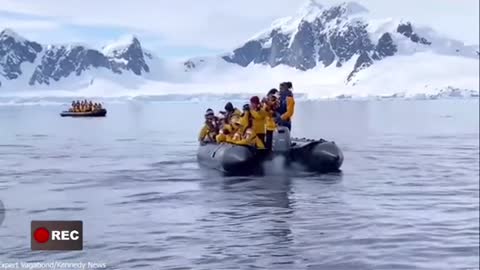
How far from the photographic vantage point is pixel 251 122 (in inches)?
326

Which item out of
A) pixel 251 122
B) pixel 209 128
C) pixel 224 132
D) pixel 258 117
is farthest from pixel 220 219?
pixel 209 128

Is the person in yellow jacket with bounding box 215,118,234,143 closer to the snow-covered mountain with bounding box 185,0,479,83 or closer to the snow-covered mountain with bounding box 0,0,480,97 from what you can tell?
the snow-covered mountain with bounding box 0,0,480,97

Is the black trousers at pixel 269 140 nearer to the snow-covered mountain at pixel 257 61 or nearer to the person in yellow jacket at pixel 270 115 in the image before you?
the person in yellow jacket at pixel 270 115

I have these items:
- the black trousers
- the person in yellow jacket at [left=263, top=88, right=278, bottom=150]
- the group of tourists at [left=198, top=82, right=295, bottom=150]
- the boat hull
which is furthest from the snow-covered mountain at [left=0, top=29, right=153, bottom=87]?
the boat hull

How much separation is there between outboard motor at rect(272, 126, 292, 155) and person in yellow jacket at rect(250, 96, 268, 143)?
192mm

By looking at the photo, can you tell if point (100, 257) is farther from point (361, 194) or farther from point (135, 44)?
point (361, 194)

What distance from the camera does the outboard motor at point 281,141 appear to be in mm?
8008

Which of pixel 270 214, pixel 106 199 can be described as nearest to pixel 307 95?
pixel 270 214

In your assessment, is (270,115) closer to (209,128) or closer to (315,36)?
(315,36)

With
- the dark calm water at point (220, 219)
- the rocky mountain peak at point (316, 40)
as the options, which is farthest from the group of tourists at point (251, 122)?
the dark calm water at point (220, 219)

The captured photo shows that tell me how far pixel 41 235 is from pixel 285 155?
5.19 metres

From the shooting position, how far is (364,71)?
248 inches

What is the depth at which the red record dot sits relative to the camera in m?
3.27

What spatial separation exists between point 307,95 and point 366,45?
762 mm
